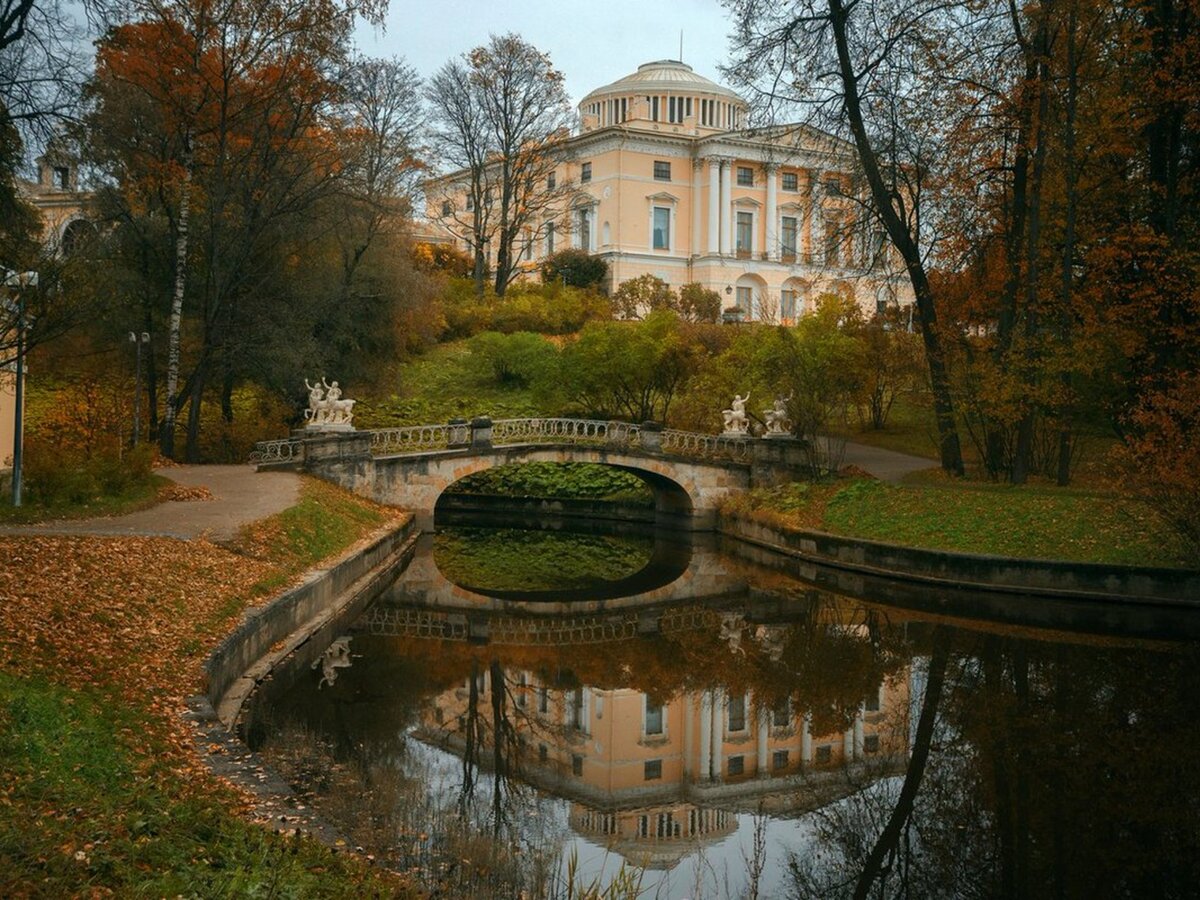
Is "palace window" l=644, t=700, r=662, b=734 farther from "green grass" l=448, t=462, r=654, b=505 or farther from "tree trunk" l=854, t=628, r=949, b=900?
"green grass" l=448, t=462, r=654, b=505

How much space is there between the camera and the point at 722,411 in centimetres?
3522

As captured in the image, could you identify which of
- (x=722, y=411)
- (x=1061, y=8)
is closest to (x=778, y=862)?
(x=1061, y=8)

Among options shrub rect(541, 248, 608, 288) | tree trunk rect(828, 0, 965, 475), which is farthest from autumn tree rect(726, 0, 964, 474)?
shrub rect(541, 248, 608, 288)

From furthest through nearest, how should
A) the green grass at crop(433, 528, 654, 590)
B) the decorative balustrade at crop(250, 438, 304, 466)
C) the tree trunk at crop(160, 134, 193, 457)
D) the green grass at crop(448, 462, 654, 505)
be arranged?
the green grass at crop(448, 462, 654, 505) → the decorative balustrade at crop(250, 438, 304, 466) → the tree trunk at crop(160, 134, 193, 457) → the green grass at crop(433, 528, 654, 590)

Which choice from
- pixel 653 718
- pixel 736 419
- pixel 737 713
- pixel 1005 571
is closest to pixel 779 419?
pixel 736 419

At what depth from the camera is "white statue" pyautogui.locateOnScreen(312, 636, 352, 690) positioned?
15416mm

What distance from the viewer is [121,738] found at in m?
9.57

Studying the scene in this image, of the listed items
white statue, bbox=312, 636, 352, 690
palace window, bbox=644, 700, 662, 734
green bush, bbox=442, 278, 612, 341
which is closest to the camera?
palace window, bbox=644, 700, 662, 734

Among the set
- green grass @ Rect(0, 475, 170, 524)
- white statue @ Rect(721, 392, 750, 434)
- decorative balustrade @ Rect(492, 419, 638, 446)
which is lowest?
green grass @ Rect(0, 475, 170, 524)

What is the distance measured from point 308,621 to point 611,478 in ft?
66.8

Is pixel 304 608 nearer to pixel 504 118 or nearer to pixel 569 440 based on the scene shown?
pixel 569 440

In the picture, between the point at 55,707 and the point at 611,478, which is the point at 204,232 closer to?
the point at 611,478

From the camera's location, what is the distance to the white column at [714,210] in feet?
209

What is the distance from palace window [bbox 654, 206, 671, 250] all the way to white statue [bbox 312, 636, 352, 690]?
48.4 meters
